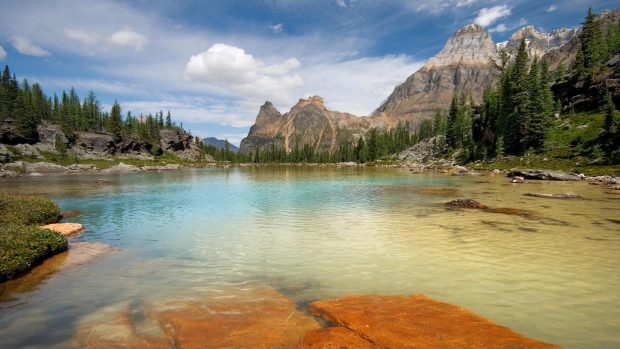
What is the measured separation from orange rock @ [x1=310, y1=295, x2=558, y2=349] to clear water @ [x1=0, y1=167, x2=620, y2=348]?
41.3 inches

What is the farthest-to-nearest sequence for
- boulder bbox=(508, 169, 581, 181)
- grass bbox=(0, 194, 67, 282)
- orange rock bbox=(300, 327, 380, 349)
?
boulder bbox=(508, 169, 581, 181), grass bbox=(0, 194, 67, 282), orange rock bbox=(300, 327, 380, 349)

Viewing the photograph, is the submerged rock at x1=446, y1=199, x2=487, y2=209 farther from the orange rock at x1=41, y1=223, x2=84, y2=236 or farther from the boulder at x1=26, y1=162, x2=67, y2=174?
the boulder at x1=26, y1=162, x2=67, y2=174

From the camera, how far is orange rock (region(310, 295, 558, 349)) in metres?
8.06

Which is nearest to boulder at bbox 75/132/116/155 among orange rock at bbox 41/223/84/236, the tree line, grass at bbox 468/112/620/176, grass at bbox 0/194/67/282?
the tree line

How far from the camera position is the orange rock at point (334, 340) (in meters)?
7.84

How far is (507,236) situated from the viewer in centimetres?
2044

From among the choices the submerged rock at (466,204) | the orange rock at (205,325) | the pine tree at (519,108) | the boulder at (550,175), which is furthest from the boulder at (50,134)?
the pine tree at (519,108)

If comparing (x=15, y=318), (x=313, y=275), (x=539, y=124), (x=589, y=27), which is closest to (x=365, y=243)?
(x=313, y=275)

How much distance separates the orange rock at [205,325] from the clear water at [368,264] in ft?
3.03

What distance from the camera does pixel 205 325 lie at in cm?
950

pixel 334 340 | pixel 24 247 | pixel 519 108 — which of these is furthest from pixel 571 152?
pixel 24 247

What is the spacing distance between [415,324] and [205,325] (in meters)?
5.93

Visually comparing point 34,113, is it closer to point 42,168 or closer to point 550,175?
point 42,168

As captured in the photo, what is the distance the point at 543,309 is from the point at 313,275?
8.26 m
